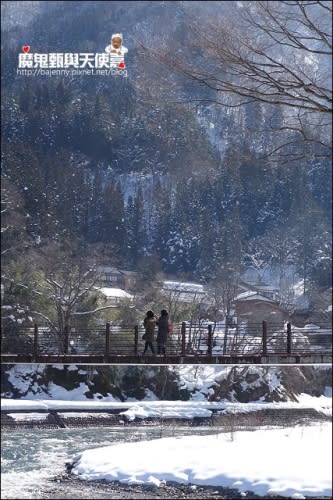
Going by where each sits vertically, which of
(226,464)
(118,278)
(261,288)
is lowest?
(226,464)

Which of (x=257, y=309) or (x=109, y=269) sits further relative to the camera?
(x=109, y=269)

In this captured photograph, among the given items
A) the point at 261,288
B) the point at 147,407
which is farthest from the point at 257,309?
the point at 147,407

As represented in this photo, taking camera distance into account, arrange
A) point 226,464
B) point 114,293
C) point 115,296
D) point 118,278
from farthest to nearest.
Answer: point 118,278 → point 114,293 → point 115,296 → point 226,464

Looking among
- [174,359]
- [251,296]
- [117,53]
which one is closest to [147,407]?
[251,296]

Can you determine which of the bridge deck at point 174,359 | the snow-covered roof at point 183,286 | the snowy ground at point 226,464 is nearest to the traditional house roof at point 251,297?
the snow-covered roof at point 183,286

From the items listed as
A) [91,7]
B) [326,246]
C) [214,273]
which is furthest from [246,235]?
Result: [91,7]

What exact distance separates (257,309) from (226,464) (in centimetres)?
2279

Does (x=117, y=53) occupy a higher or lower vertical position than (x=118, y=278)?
higher

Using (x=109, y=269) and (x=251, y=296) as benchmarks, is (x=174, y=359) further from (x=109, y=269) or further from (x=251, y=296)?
(x=109, y=269)

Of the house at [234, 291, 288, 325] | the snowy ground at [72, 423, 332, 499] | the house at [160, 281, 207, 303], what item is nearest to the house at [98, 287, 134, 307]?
the house at [160, 281, 207, 303]

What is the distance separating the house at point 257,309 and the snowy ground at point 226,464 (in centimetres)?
1789

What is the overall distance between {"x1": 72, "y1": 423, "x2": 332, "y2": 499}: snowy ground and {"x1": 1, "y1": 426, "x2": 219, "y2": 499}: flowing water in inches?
33.3

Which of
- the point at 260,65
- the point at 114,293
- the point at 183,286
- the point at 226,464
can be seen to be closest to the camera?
the point at 260,65

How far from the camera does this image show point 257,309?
4034cm
